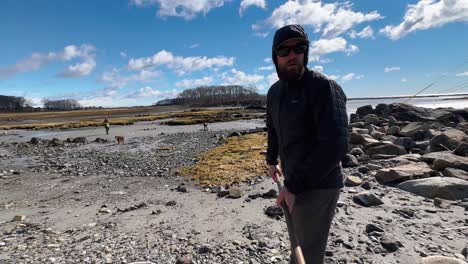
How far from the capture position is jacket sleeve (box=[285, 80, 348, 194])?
2.59 m

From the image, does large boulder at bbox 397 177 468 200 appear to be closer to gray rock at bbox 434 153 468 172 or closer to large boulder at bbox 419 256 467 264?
gray rock at bbox 434 153 468 172

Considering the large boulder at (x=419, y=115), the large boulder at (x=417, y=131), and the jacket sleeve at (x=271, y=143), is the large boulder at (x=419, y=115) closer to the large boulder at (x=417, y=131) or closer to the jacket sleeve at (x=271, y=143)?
the large boulder at (x=417, y=131)

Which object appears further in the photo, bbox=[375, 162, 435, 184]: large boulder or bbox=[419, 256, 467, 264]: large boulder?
bbox=[375, 162, 435, 184]: large boulder

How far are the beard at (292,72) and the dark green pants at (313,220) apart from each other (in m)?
1.00

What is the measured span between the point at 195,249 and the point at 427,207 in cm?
579

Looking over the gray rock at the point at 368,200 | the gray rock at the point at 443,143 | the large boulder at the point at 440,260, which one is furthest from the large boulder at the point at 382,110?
the large boulder at the point at 440,260

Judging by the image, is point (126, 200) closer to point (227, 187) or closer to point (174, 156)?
point (227, 187)

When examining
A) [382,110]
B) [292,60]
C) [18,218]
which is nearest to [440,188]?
[292,60]

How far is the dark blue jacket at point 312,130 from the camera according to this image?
2.60m

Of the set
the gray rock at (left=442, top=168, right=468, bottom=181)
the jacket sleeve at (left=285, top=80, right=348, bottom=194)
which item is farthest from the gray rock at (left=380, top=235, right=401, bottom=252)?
the gray rock at (left=442, top=168, right=468, bottom=181)

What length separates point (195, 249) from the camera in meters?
6.31

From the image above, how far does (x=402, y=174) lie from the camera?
10289mm

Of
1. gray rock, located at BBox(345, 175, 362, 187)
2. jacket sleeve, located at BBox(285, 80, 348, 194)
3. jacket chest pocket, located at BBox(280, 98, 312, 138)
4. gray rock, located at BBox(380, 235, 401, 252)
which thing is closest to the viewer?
jacket sleeve, located at BBox(285, 80, 348, 194)

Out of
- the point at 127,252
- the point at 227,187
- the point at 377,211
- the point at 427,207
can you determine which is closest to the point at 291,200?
the point at 127,252
